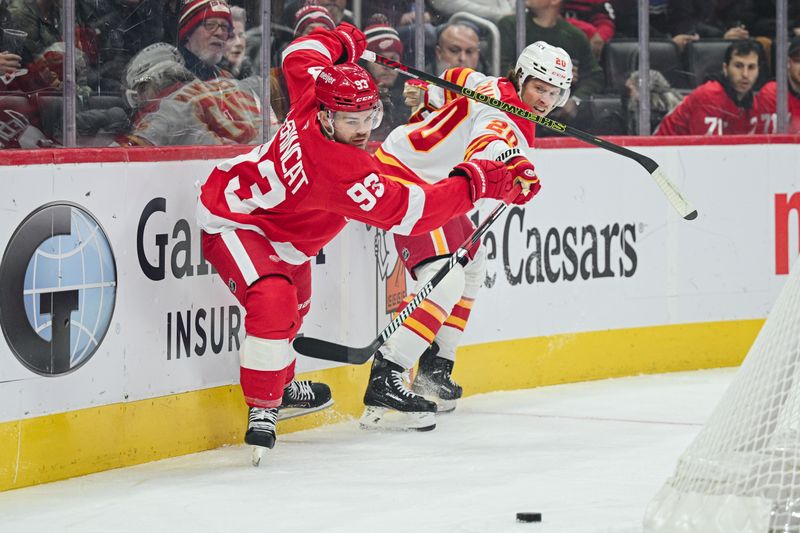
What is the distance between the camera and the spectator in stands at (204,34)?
13.5 feet

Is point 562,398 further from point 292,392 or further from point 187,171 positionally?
point 187,171

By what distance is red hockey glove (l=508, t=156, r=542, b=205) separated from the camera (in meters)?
3.87

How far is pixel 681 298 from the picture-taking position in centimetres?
559

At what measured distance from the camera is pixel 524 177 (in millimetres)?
3869

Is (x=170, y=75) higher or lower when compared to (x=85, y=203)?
higher

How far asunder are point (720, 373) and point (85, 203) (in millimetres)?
2939

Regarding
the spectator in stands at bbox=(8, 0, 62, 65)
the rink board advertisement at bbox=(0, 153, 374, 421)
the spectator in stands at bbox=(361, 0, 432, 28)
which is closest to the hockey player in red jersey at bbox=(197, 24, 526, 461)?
the rink board advertisement at bbox=(0, 153, 374, 421)

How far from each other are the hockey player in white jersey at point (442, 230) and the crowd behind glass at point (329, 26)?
0.86 ft

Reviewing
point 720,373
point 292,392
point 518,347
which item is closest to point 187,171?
point 292,392

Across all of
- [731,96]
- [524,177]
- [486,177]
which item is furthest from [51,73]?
[731,96]

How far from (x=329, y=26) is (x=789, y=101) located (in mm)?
2289

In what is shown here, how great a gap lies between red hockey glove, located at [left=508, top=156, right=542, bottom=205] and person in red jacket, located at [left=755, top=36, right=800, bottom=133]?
2.29 metres

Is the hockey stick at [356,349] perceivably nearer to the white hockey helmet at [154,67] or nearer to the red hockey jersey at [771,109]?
the white hockey helmet at [154,67]

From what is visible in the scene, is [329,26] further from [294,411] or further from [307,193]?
[294,411]
